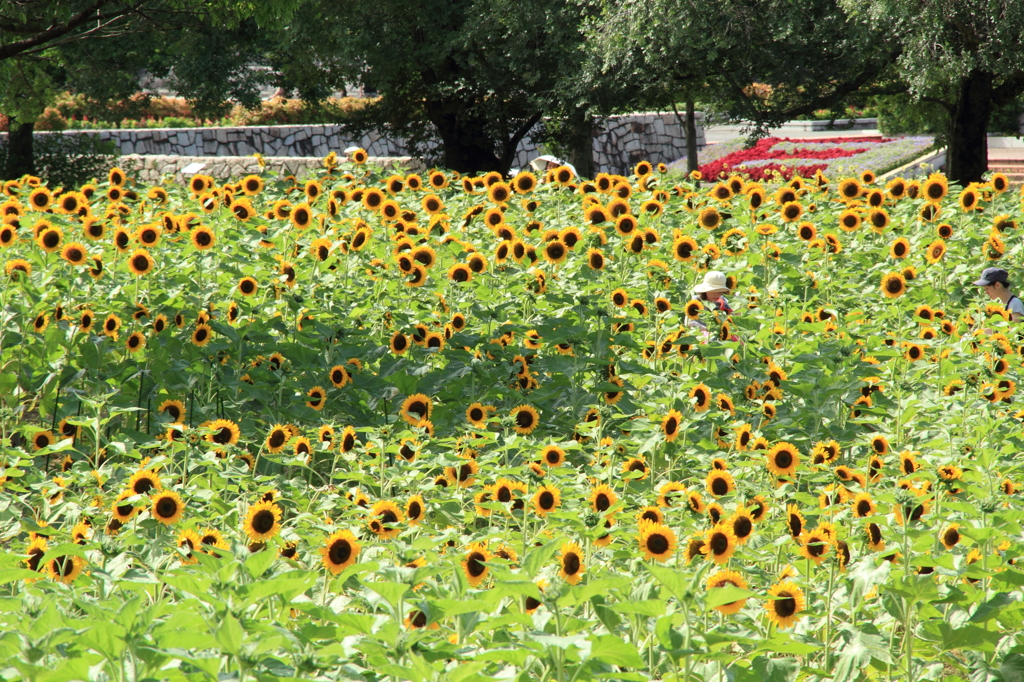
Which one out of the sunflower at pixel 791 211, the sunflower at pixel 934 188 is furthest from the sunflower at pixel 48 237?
the sunflower at pixel 934 188

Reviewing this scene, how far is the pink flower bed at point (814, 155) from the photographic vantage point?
909 inches

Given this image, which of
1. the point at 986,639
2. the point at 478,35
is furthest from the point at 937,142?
the point at 986,639

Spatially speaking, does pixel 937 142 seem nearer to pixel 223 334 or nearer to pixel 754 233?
pixel 754 233

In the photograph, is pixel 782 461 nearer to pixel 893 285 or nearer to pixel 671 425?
pixel 671 425

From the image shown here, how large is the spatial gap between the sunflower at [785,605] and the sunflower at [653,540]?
0.34 m

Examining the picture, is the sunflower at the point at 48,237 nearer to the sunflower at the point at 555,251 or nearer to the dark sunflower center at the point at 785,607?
the sunflower at the point at 555,251

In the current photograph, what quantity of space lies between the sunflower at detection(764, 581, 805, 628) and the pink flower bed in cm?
1928

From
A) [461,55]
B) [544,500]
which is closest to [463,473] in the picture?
[544,500]

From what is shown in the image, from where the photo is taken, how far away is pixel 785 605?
3049mm

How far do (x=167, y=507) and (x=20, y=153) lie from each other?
17.4 m

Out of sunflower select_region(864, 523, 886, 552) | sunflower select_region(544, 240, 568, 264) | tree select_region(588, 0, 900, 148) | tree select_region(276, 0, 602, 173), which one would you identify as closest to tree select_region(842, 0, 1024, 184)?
tree select_region(588, 0, 900, 148)

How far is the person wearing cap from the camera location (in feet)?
22.9

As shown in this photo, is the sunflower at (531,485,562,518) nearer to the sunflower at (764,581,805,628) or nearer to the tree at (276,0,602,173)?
the sunflower at (764,581,805,628)

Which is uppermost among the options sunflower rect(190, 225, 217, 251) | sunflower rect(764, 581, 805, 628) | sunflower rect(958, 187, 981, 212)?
sunflower rect(190, 225, 217, 251)
